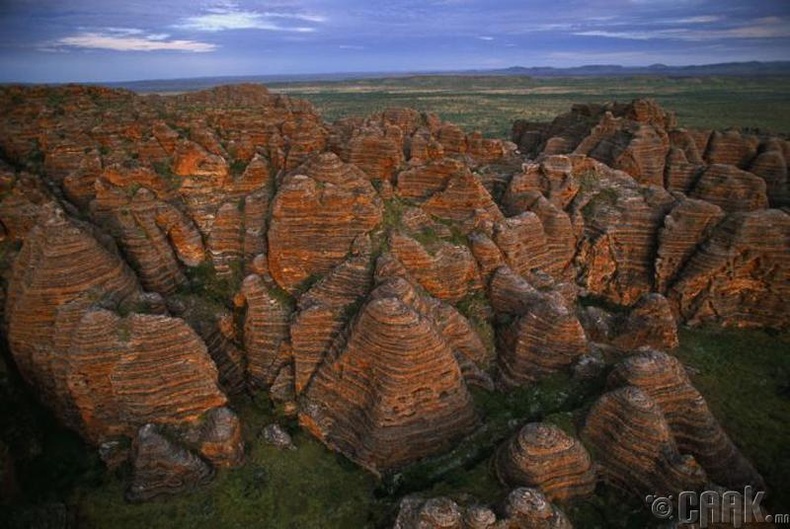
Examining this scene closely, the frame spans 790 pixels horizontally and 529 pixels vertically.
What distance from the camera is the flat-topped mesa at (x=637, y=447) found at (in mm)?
19469

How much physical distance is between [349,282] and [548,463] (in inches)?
529

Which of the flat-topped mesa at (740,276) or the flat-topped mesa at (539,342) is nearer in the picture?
the flat-topped mesa at (539,342)

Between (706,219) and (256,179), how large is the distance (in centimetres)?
3232

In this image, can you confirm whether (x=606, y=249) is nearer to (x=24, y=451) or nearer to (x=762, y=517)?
(x=762, y=517)

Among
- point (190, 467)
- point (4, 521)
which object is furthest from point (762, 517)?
point (4, 521)

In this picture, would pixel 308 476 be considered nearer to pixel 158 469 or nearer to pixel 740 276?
pixel 158 469

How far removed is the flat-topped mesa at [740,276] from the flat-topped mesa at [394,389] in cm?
2196

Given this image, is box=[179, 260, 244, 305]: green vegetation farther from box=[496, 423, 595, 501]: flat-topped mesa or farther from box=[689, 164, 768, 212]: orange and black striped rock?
box=[689, 164, 768, 212]: orange and black striped rock

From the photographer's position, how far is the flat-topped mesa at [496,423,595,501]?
63.0 ft

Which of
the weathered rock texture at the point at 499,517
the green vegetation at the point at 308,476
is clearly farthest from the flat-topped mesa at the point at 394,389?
the weathered rock texture at the point at 499,517

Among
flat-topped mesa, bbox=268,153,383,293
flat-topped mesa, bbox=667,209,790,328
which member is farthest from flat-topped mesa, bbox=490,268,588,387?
flat-topped mesa, bbox=667,209,790,328

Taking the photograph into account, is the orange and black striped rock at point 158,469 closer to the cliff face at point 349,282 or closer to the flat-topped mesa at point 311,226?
the cliff face at point 349,282

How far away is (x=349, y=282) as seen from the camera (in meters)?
27.2

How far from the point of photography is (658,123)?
2142 inches
